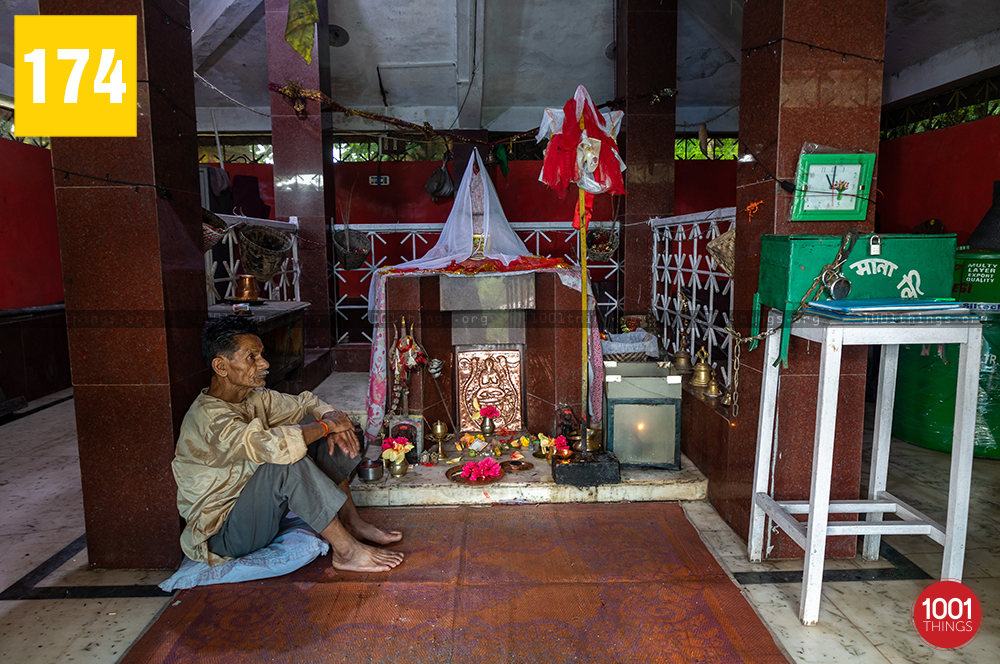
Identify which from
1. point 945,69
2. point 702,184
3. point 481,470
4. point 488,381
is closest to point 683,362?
point 488,381

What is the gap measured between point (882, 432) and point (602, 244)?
3.66 meters

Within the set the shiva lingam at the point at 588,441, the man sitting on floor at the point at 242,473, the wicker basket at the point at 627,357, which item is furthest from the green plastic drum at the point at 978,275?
the man sitting on floor at the point at 242,473

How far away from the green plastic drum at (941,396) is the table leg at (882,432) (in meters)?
1.79

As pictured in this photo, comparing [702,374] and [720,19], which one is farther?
[720,19]

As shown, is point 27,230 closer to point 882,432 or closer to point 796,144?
point 796,144

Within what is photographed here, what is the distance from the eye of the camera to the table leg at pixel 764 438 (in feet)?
9.63

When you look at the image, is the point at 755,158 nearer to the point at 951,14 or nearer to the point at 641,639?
the point at 641,639

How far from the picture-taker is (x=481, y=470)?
379 cm

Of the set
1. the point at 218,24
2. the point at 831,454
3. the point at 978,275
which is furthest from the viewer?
the point at 218,24

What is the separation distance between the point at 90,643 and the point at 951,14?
8.65 m

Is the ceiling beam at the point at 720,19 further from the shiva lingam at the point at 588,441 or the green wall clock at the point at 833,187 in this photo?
the shiva lingam at the point at 588,441

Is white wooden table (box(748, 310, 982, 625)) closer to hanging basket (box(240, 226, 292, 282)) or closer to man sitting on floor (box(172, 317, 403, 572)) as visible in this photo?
man sitting on floor (box(172, 317, 403, 572))

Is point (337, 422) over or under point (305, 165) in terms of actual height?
under

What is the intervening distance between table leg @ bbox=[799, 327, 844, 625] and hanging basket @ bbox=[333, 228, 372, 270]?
5426 mm
